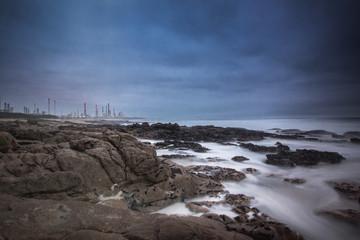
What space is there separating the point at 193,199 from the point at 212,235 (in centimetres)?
282

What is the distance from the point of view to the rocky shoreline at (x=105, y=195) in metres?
2.78

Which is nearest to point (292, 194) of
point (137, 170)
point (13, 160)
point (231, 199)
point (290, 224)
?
point (290, 224)

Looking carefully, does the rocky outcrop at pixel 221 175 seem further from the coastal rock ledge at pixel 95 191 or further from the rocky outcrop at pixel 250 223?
the rocky outcrop at pixel 250 223

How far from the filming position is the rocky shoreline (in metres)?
2.78

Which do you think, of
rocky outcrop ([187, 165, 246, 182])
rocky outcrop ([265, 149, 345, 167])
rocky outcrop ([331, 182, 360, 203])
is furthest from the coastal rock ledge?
rocky outcrop ([265, 149, 345, 167])

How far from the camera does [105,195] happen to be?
4.97 meters

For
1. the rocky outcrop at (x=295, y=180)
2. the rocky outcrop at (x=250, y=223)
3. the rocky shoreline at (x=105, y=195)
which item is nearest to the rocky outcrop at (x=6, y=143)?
the rocky shoreline at (x=105, y=195)

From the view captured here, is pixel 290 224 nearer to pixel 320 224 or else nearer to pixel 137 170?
pixel 320 224

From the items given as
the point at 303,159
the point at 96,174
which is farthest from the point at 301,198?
the point at 96,174

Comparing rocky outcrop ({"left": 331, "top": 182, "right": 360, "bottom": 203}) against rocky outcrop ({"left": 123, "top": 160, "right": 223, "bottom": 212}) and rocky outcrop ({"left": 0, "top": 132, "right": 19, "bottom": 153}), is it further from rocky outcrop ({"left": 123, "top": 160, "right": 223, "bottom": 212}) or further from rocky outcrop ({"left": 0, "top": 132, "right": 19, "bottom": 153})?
rocky outcrop ({"left": 0, "top": 132, "right": 19, "bottom": 153})

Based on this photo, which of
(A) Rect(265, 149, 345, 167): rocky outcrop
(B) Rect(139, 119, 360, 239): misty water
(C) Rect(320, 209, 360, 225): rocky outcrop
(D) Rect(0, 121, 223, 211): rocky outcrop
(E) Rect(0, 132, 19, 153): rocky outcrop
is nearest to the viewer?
(D) Rect(0, 121, 223, 211): rocky outcrop

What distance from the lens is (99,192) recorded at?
493 centimetres

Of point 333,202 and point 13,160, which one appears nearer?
point 13,160

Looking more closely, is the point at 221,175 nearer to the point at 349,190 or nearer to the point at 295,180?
the point at 295,180
